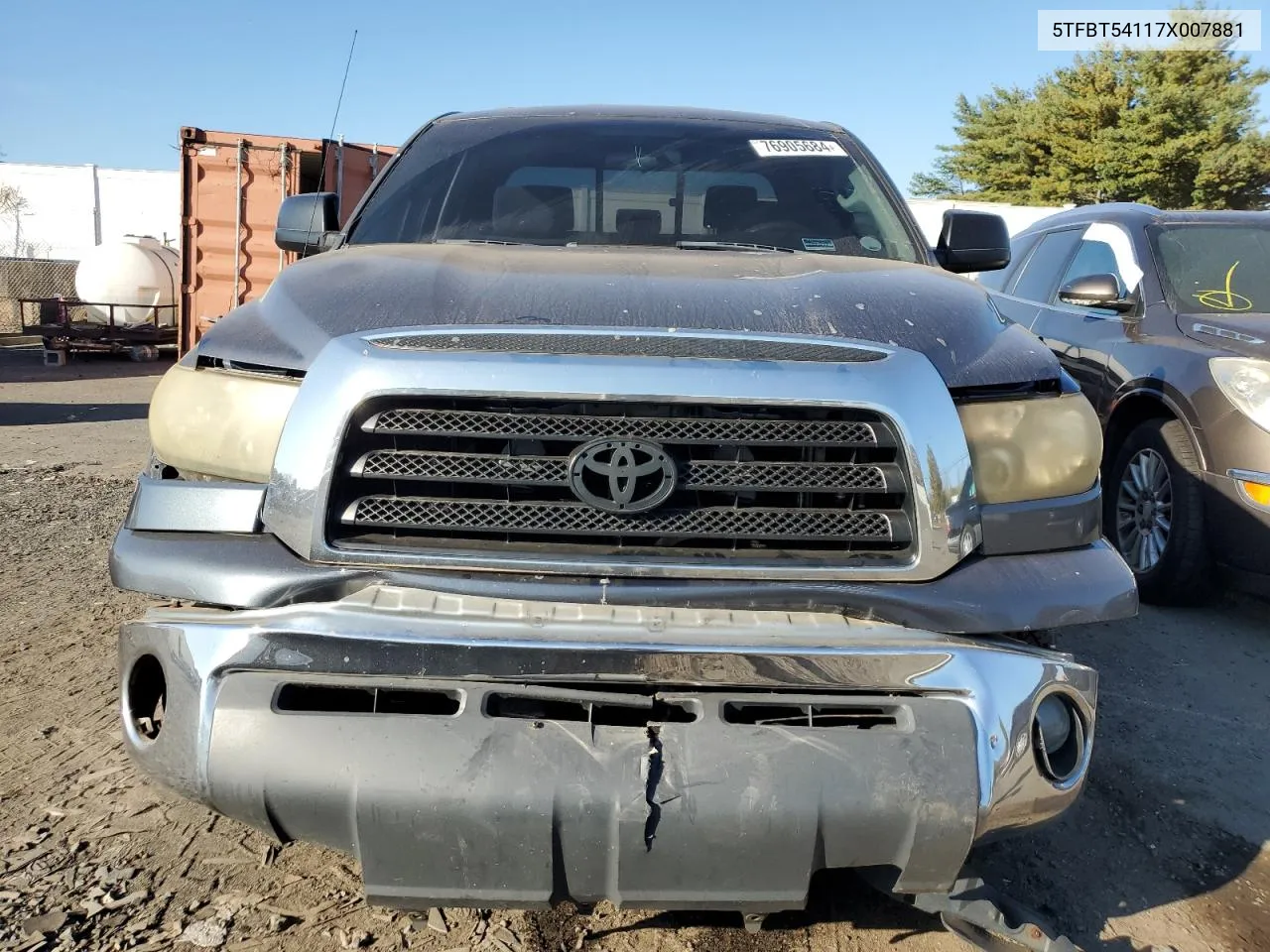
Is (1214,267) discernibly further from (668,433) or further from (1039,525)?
(668,433)

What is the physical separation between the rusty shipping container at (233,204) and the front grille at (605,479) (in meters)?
10.7

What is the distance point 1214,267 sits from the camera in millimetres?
5055

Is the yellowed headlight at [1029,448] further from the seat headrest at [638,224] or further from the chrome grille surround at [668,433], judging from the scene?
the seat headrest at [638,224]

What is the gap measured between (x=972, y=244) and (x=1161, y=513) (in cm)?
213

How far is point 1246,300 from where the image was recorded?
4812mm

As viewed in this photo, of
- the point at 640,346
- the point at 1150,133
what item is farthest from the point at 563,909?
the point at 1150,133

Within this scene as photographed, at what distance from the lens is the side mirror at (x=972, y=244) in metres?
3.22

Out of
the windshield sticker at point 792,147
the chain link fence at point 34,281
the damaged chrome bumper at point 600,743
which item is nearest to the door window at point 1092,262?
the windshield sticker at point 792,147

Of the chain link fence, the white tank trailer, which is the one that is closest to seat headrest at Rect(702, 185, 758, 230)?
the white tank trailer

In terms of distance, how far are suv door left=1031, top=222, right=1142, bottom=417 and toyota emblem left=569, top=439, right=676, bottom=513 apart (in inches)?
157

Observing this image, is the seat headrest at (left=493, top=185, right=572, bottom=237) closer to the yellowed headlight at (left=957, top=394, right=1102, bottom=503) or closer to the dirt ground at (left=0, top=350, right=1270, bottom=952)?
the yellowed headlight at (left=957, top=394, right=1102, bottom=503)

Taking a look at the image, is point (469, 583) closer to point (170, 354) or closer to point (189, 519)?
point (189, 519)

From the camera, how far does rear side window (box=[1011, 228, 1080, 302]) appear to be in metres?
5.94

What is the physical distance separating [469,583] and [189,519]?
23.4 inches
